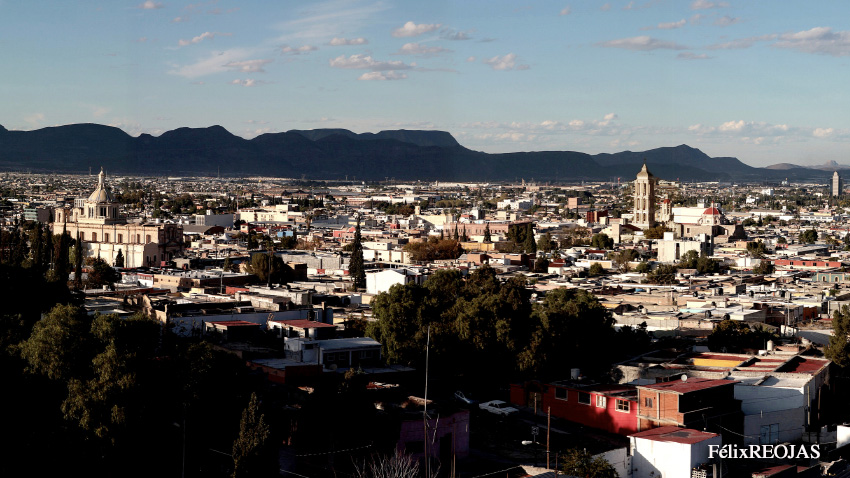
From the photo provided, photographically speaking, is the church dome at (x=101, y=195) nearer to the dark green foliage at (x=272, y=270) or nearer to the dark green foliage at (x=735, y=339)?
the dark green foliage at (x=272, y=270)

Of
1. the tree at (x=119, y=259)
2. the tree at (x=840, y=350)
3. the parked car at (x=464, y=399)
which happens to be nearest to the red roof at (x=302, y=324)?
the parked car at (x=464, y=399)

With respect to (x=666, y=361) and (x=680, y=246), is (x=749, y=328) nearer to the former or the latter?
(x=666, y=361)

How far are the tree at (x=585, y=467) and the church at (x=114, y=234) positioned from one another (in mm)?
41380

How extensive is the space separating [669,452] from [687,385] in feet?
11.9

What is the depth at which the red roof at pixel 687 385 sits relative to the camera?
19844 mm

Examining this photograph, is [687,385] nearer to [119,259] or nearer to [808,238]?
[119,259]

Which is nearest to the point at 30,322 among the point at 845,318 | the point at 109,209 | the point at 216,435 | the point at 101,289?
the point at 216,435

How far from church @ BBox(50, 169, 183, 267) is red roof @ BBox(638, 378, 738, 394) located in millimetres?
38867

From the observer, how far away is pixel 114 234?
60188mm

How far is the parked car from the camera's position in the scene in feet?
73.6

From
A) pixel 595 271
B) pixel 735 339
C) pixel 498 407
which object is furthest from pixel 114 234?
pixel 498 407

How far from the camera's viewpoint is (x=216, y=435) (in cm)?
1669

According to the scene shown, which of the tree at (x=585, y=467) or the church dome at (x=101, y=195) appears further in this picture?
the church dome at (x=101, y=195)

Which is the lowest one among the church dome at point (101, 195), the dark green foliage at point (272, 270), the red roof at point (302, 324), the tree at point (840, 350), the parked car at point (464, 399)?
the parked car at point (464, 399)
